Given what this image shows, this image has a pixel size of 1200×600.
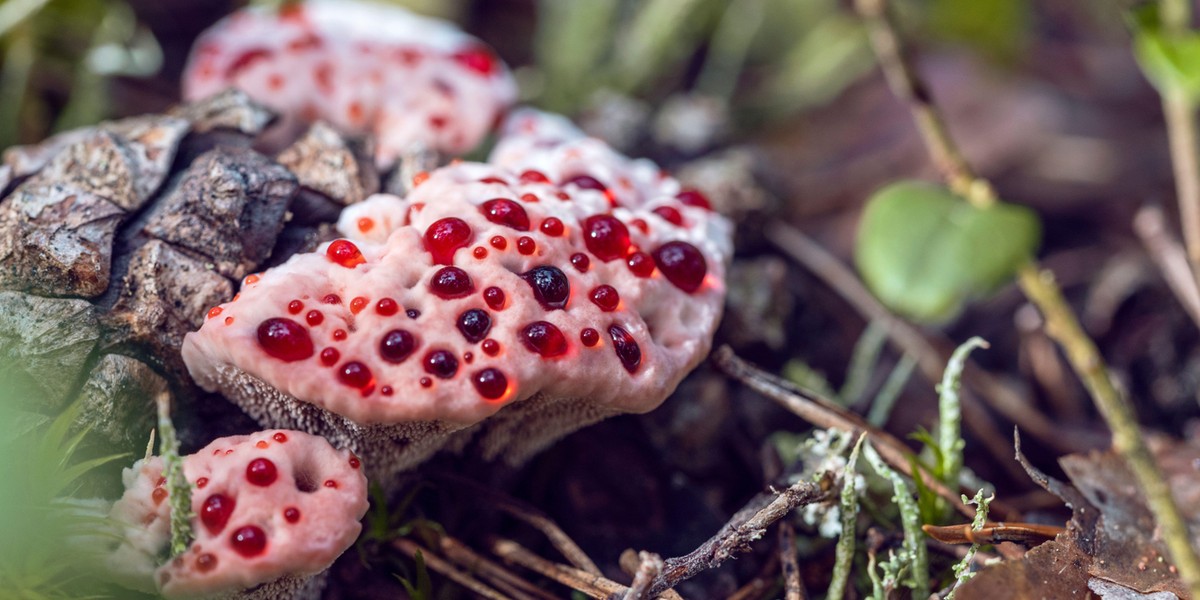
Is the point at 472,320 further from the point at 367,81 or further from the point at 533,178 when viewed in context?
the point at 367,81

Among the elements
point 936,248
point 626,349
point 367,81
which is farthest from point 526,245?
point 936,248

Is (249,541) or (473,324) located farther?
(473,324)

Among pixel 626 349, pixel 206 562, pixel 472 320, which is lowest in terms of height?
pixel 206 562

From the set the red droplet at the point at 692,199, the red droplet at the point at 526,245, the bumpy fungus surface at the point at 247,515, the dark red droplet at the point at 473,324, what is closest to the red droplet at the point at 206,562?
the bumpy fungus surface at the point at 247,515

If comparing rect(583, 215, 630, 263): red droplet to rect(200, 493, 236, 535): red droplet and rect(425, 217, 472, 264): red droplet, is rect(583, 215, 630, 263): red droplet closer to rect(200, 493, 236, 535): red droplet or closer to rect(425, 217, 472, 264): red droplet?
rect(425, 217, 472, 264): red droplet

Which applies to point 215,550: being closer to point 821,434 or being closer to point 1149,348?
point 821,434

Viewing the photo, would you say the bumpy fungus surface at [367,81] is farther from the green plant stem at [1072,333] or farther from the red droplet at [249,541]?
the green plant stem at [1072,333]

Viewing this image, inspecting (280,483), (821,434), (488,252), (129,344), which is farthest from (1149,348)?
(129,344)
